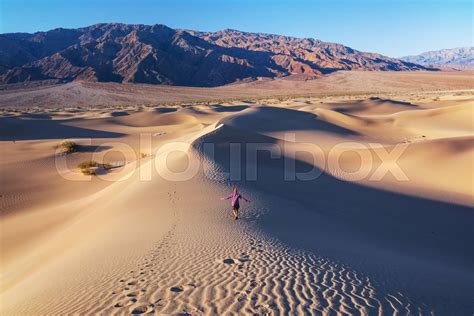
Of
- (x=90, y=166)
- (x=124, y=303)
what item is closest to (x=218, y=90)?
(x=90, y=166)

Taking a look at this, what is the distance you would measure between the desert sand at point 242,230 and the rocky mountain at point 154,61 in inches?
4151

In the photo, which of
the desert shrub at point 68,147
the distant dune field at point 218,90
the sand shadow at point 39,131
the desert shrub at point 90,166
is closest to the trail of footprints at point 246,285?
the desert shrub at point 90,166

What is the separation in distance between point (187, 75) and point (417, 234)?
128 metres

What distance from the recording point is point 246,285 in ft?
19.3

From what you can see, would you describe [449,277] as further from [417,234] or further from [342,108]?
[342,108]

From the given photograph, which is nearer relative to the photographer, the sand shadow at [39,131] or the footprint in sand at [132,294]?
the footprint in sand at [132,294]

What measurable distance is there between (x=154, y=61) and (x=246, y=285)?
134 meters

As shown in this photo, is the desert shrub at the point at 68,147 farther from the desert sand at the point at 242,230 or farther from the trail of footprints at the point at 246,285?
the trail of footprints at the point at 246,285

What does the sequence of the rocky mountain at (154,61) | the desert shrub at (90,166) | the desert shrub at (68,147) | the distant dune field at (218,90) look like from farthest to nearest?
the rocky mountain at (154,61)
the distant dune field at (218,90)
the desert shrub at (68,147)
the desert shrub at (90,166)

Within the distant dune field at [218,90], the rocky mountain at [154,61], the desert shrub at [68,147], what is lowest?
the desert shrub at [68,147]

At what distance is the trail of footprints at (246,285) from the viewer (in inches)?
208

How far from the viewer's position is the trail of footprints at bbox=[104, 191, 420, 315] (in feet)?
17.3

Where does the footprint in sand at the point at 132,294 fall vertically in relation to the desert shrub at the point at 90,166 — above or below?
above

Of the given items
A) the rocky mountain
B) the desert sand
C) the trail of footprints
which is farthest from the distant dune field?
the trail of footprints
